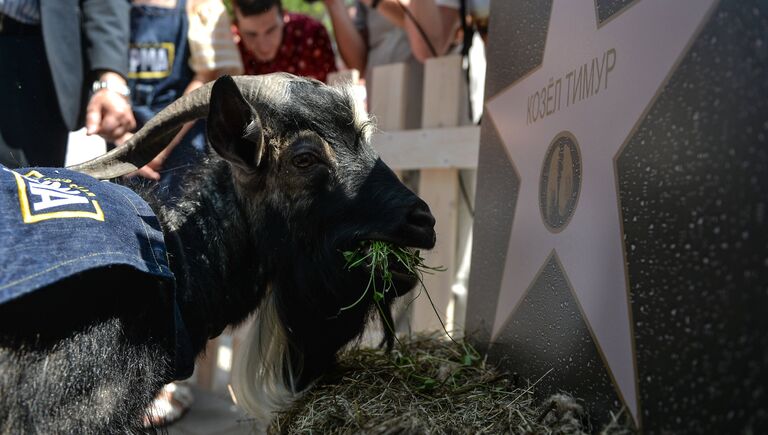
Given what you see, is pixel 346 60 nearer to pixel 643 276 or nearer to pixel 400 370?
pixel 400 370

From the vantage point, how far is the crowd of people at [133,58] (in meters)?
3.38

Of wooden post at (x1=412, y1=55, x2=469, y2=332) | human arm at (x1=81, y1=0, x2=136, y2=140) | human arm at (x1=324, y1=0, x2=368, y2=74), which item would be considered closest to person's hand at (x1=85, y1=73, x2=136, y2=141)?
human arm at (x1=81, y1=0, x2=136, y2=140)

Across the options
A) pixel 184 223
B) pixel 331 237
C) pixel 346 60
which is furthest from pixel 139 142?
pixel 346 60

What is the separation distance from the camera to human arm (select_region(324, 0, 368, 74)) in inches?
184

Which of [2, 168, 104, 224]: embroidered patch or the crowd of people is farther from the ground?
the crowd of people

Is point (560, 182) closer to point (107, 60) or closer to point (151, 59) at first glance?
point (107, 60)

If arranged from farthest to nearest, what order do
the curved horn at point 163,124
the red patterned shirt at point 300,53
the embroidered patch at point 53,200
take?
the red patterned shirt at point 300,53 < the curved horn at point 163,124 < the embroidered patch at point 53,200

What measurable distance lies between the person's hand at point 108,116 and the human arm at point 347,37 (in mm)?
1906

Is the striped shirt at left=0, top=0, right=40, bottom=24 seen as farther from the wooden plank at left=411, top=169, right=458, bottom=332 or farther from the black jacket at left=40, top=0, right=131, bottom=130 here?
the wooden plank at left=411, top=169, right=458, bottom=332

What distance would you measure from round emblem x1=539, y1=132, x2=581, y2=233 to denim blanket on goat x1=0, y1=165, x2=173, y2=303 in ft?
4.12

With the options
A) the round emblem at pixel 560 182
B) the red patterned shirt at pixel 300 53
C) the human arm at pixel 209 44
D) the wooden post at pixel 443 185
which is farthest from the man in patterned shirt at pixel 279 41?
the round emblem at pixel 560 182

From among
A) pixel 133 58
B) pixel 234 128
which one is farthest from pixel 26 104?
pixel 234 128

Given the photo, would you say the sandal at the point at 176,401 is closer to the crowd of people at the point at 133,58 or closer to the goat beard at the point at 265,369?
the crowd of people at the point at 133,58

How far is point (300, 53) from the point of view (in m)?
4.64
